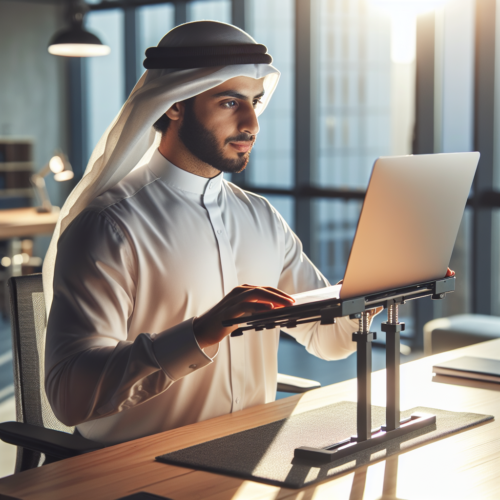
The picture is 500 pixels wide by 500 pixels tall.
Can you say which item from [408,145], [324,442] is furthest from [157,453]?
[408,145]

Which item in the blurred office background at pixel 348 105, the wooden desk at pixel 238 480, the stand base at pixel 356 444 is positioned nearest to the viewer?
the wooden desk at pixel 238 480

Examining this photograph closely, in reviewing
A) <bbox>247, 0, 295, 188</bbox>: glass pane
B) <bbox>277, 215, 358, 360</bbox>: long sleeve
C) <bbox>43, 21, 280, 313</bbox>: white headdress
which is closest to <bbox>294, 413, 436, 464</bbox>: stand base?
<bbox>277, 215, 358, 360</bbox>: long sleeve

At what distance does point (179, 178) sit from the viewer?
5.98ft

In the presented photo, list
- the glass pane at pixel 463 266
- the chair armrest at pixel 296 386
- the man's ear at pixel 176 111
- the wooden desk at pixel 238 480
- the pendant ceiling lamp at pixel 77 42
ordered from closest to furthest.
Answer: the wooden desk at pixel 238 480, the man's ear at pixel 176 111, the chair armrest at pixel 296 386, the glass pane at pixel 463 266, the pendant ceiling lamp at pixel 77 42

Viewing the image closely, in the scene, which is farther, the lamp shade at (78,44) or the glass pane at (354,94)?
the lamp shade at (78,44)

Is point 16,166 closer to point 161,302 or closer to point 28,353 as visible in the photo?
point 28,353

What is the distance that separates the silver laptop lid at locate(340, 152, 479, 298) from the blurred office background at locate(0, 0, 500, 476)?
1838 mm

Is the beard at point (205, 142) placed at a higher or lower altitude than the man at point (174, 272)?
higher

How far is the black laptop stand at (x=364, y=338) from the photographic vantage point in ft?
3.78

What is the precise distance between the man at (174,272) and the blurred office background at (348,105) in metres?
1.55

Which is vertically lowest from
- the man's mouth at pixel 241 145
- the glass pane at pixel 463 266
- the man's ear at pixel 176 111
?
the glass pane at pixel 463 266

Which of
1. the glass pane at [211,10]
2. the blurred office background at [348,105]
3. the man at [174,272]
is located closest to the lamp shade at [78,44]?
the glass pane at [211,10]

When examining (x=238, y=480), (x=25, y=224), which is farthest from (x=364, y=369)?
(x=25, y=224)

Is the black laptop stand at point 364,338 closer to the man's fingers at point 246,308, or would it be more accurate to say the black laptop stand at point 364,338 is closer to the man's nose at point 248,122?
the man's fingers at point 246,308
